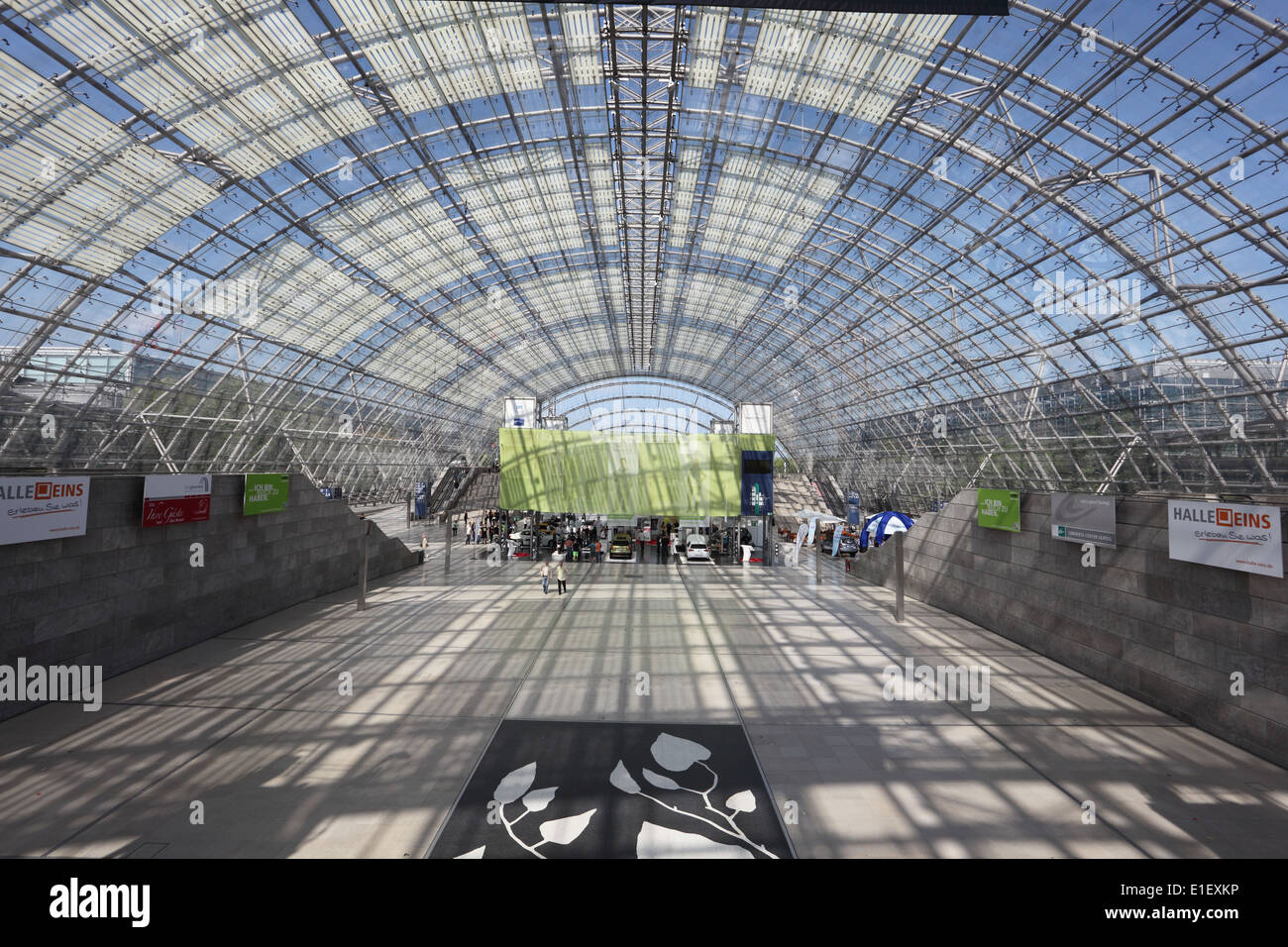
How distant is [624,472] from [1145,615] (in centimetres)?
2381

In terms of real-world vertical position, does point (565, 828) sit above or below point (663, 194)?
below

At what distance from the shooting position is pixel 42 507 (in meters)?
10.6

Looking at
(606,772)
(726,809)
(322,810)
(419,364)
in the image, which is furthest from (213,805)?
(419,364)

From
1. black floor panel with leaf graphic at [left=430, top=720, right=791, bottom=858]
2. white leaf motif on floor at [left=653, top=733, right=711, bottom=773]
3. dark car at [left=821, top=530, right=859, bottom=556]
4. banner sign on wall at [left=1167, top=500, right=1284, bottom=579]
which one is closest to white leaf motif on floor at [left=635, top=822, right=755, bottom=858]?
black floor panel with leaf graphic at [left=430, top=720, right=791, bottom=858]

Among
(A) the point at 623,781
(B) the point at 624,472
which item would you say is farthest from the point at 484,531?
(A) the point at 623,781

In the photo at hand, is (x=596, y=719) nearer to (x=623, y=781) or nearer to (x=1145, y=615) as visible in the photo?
(x=623, y=781)

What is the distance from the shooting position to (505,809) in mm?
7652

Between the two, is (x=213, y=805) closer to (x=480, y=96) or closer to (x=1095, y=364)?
(x=480, y=96)

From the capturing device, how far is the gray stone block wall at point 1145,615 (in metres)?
9.52

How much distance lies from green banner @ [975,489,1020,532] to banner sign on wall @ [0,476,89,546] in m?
21.9

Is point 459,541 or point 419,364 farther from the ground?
point 419,364

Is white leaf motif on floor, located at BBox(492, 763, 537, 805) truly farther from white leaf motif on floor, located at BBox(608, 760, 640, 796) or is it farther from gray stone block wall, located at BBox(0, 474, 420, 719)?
gray stone block wall, located at BBox(0, 474, 420, 719)

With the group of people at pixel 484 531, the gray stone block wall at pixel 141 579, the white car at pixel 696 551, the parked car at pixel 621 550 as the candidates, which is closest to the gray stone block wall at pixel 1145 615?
the white car at pixel 696 551

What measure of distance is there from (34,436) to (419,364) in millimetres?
24161
